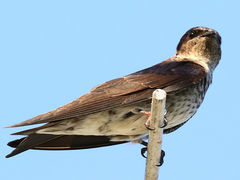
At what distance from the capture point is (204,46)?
7074mm

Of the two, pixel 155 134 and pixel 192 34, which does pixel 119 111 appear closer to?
pixel 155 134

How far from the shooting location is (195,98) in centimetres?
611

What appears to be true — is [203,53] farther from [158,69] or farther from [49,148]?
[49,148]

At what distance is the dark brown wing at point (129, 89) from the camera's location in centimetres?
544

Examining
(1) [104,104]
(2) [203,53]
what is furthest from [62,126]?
(2) [203,53]

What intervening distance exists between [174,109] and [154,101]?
57.1 inches

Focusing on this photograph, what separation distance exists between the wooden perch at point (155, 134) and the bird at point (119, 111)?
2.59 ft

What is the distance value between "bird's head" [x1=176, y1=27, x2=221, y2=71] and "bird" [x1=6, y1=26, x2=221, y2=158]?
42 centimetres

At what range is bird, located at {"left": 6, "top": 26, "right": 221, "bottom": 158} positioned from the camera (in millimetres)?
5559

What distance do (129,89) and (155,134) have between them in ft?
3.47

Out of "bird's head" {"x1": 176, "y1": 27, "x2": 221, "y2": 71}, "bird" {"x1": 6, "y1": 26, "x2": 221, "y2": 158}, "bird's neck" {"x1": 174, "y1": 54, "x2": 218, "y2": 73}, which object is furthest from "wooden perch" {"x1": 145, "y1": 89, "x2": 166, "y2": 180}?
"bird's head" {"x1": 176, "y1": 27, "x2": 221, "y2": 71}

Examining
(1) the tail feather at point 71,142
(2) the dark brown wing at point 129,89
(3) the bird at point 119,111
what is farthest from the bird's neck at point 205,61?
(1) the tail feather at point 71,142

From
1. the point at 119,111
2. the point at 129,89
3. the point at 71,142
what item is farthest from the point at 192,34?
the point at 71,142

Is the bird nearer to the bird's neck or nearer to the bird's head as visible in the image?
the bird's neck
